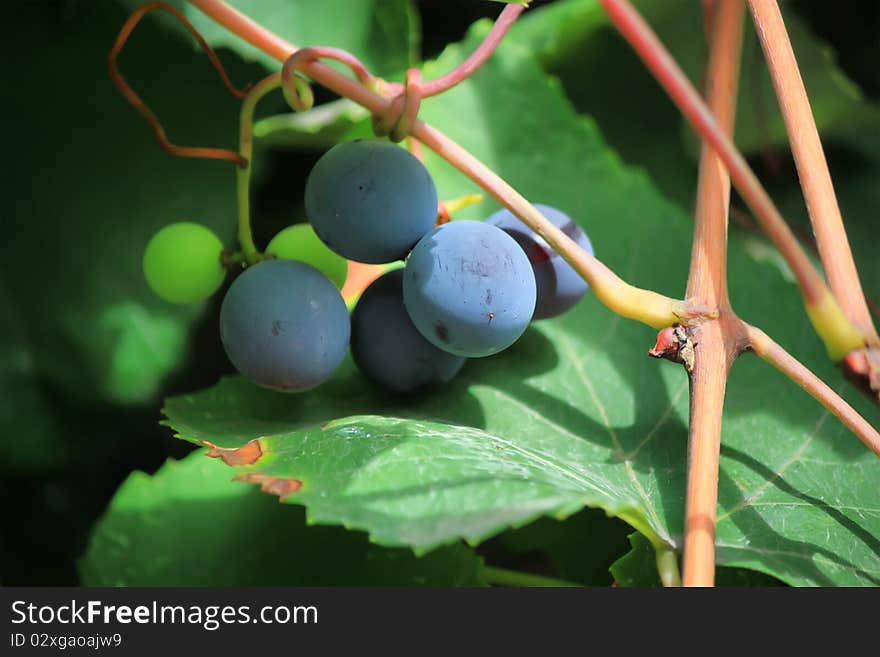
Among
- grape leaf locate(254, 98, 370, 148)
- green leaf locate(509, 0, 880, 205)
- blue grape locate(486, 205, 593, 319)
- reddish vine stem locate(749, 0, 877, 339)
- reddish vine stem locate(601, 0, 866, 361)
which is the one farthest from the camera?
green leaf locate(509, 0, 880, 205)

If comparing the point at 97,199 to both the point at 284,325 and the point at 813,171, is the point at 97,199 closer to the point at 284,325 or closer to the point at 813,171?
the point at 284,325

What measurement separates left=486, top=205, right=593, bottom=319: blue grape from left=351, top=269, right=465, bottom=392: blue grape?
74mm

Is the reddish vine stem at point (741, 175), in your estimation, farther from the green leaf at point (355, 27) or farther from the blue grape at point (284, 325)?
the green leaf at point (355, 27)

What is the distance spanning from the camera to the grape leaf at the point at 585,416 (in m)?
0.47

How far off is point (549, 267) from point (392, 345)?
4.5 inches

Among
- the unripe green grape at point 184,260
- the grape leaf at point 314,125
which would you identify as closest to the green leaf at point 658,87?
the grape leaf at point 314,125

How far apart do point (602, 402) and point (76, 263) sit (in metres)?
0.46

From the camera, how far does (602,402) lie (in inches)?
25.0

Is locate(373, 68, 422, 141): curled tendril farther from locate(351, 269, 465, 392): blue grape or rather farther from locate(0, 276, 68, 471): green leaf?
locate(0, 276, 68, 471): green leaf

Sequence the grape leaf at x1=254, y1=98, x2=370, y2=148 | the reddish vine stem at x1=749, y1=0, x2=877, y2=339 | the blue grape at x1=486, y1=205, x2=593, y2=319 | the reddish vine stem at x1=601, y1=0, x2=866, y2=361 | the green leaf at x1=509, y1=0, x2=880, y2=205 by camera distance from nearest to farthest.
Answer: the reddish vine stem at x1=601, y1=0, x2=866, y2=361, the reddish vine stem at x1=749, y1=0, x2=877, y2=339, the blue grape at x1=486, y1=205, x2=593, y2=319, the grape leaf at x1=254, y1=98, x2=370, y2=148, the green leaf at x1=509, y1=0, x2=880, y2=205

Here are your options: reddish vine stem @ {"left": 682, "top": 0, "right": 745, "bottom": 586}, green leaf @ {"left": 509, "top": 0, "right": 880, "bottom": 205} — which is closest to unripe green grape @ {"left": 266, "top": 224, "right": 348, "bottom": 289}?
reddish vine stem @ {"left": 682, "top": 0, "right": 745, "bottom": 586}

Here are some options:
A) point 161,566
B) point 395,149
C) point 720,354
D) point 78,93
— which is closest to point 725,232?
point 720,354

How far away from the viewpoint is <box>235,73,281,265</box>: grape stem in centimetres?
54

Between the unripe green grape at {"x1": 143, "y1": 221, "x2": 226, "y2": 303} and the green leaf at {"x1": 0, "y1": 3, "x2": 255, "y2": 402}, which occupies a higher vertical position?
the green leaf at {"x1": 0, "y1": 3, "x2": 255, "y2": 402}
